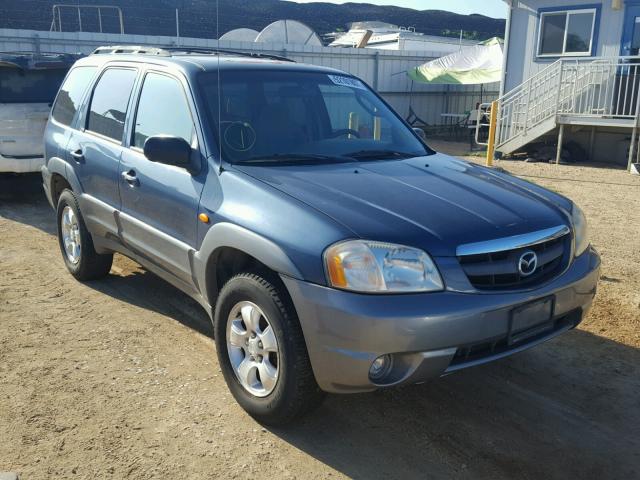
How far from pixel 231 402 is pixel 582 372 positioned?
2188mm

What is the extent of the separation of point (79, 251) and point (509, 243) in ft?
12.4

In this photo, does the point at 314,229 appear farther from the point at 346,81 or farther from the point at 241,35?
the point at 241,35

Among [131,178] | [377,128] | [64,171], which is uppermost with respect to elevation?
[377,128]

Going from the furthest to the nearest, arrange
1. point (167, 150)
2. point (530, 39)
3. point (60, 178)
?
point (530, 39) → point (60, 178) → point (167, 150)

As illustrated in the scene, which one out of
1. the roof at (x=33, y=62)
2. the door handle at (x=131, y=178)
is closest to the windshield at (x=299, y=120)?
the door handle at (x=131, y=178)

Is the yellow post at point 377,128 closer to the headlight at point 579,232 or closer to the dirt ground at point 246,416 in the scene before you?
the headlight at point 579,232

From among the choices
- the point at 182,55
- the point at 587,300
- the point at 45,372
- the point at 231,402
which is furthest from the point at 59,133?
the point at 587,300

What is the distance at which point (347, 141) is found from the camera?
416 centimetres

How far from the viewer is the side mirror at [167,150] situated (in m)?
3.53

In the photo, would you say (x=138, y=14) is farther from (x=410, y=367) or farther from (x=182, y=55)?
(x=410, y=367)

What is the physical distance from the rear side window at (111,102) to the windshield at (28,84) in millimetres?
4086

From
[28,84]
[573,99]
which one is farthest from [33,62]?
[573,99]

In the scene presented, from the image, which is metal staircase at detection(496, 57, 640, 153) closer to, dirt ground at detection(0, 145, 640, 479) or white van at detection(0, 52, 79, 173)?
dirt ground at detection(0, 145, 640, 479)

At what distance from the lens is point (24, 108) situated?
8281 mm
